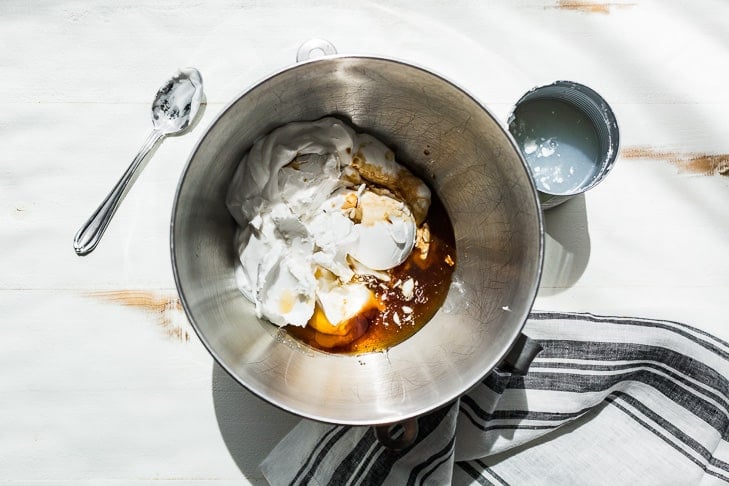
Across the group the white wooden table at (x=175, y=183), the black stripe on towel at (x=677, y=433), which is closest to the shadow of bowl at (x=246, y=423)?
the white wooden table at (x=175, y=183)

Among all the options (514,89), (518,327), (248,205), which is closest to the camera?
(518,327)

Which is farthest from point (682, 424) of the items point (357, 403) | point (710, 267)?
point (357, 403)

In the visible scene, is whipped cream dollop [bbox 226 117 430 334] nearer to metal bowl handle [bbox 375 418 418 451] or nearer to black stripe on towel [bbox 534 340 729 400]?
metal bowl handle [bbox 375 418 418 451]

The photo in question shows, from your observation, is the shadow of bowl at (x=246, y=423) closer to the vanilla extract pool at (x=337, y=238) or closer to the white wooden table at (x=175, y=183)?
the white wooden table at (x=175, y=183)

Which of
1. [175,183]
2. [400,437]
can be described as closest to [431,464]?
[400,437]

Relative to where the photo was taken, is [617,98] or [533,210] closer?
[533,210]

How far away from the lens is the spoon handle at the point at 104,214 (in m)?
0.85

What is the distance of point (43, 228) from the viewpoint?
2.84 ft

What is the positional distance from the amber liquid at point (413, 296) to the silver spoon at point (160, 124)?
1.03 ft

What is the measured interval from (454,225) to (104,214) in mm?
497

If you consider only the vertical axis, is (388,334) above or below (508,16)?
below

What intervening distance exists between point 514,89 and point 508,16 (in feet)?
0.36

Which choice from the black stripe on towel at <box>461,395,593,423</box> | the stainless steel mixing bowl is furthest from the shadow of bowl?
the black stripe on towel at <box>461,395,593,423</box>

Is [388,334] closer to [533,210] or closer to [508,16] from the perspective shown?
[533,210]
